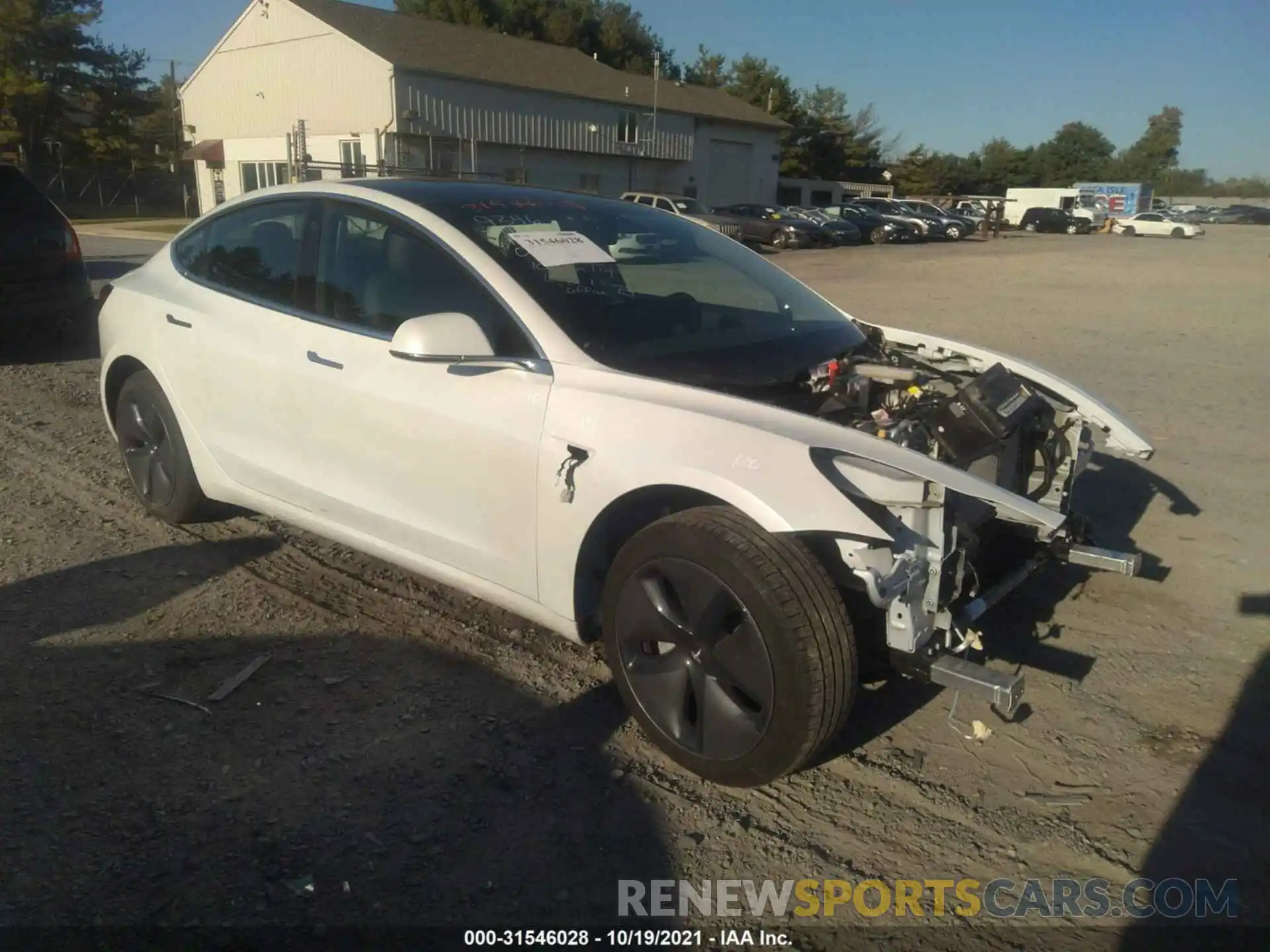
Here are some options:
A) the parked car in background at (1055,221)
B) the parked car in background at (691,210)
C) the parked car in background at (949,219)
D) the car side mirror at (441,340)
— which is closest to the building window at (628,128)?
the parked car in background at (691,210)

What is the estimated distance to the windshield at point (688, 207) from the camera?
28.4 m

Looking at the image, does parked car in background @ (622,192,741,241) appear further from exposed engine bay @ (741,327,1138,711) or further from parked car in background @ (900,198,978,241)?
exposed engine bay @ (741,327,1138,711)

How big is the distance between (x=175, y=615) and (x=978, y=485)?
311cm

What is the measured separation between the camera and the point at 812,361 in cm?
357

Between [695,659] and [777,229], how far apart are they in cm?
3098

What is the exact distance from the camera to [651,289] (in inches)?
152

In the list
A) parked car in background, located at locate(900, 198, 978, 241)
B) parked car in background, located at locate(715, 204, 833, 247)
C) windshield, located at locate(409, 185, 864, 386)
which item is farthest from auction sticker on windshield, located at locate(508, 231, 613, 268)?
parked car in background, located at locate(900, 198, 978, 241)

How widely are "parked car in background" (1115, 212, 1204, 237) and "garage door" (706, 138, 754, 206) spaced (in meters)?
19.8

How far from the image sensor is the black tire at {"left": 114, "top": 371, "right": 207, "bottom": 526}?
14.8ft

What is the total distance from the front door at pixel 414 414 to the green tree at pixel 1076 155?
99.2 m

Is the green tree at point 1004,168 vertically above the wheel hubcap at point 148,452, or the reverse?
the green tree at point 1004,168

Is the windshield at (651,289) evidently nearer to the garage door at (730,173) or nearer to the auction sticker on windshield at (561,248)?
the auction sticker on windshield at (561,248)

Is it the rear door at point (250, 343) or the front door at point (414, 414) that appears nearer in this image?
the front door at point (414, 414)

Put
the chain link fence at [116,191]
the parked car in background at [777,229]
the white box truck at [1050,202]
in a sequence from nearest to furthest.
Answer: the parked car in background at [777,229], the chain link fence at [116,191], the white box truck at [1050,202]
